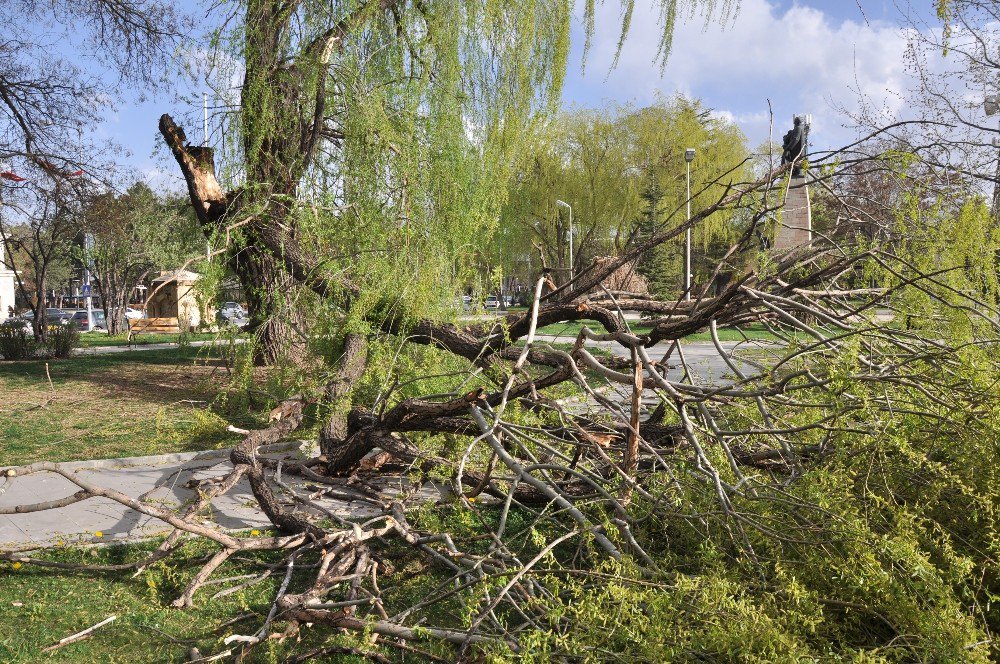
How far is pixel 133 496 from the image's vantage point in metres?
5.48

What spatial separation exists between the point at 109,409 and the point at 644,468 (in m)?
7.41

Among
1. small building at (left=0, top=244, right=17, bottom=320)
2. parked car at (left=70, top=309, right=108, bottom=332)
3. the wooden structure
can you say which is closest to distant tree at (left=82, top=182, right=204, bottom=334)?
the wooden structure

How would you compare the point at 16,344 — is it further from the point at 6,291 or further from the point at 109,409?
the point at 6,291

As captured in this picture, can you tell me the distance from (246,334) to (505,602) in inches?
171

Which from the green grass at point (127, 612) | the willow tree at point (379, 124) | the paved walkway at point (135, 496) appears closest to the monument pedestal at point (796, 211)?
the paved walkway at point (135, 496)

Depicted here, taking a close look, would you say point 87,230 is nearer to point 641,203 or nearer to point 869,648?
point 869,648

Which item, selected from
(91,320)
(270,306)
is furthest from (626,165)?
(270,306)

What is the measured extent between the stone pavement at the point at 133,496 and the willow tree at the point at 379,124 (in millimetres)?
1320

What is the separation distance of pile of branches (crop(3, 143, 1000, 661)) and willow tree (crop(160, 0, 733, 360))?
1.92 m

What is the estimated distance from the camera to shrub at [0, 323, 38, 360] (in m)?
15.3

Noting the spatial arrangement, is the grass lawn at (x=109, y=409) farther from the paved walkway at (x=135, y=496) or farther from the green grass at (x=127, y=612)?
the green grass at (x=127, y=612)

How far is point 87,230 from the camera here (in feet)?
49.2

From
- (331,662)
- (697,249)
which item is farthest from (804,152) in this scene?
(697,249)

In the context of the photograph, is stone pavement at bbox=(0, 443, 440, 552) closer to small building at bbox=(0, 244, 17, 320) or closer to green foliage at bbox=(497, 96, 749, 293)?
green foliage at bbox=(497, 96, 749, 293)
